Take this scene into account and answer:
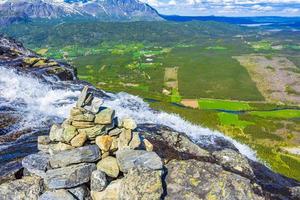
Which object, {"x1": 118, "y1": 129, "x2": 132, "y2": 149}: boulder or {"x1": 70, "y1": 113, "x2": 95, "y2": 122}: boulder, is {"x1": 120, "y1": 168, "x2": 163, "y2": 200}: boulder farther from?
{"x1": 70, "y1": 113, "x2": 95, "y2": 122}: boulder

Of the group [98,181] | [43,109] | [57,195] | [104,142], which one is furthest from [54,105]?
[57,195]

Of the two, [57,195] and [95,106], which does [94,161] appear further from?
[95,106]

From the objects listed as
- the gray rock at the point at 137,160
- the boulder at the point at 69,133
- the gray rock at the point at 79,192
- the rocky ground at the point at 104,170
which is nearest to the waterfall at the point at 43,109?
the rocky ground at the point at 104,170

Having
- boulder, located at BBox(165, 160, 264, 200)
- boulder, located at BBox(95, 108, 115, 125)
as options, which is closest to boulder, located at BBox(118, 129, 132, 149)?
boulder, located at BBox(95, 108, 115, 125)

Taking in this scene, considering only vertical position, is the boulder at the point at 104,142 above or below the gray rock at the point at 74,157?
above

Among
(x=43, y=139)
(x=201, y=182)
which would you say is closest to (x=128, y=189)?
(x=201, y=182)

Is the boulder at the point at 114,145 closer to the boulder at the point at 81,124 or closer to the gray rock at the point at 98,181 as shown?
the boulder at the point at 81,124
